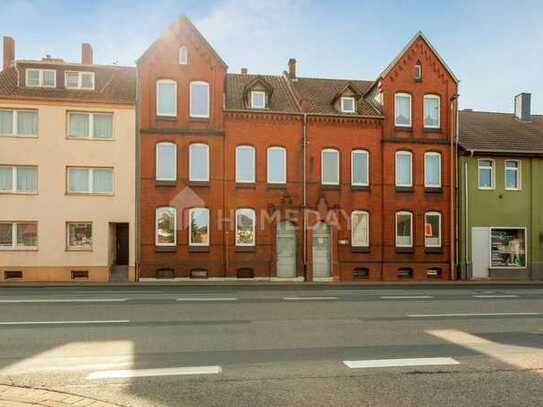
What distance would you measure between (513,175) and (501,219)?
8.83 ft

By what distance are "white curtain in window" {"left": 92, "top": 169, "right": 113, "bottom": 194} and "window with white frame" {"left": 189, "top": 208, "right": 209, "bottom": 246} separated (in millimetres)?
4289

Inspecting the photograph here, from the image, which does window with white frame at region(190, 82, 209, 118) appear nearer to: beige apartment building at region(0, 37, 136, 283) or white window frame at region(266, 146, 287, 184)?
beige apartment building at region(0, 37, 136, 283)

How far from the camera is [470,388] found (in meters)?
6.04

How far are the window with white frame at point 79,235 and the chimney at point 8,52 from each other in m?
11.3

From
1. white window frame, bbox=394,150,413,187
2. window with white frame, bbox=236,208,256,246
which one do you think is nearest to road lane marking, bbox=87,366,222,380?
window with white frame, bbox=236,208,256,246

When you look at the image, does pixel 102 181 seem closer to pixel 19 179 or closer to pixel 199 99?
pixel 19 179

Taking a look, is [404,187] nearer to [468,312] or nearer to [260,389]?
[468,312]

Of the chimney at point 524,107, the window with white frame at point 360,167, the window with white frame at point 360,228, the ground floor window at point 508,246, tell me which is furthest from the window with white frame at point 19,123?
the chimney at point 524,107

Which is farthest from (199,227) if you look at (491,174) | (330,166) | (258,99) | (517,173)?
(517,173)

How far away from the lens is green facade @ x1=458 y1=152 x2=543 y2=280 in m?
25.9

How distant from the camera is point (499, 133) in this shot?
91.5ft

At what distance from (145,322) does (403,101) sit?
20573 mm

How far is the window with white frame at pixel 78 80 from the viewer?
80.6 ft

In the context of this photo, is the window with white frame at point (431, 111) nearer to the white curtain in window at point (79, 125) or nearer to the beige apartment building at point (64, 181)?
the beige apartment building at point (64, 181)
